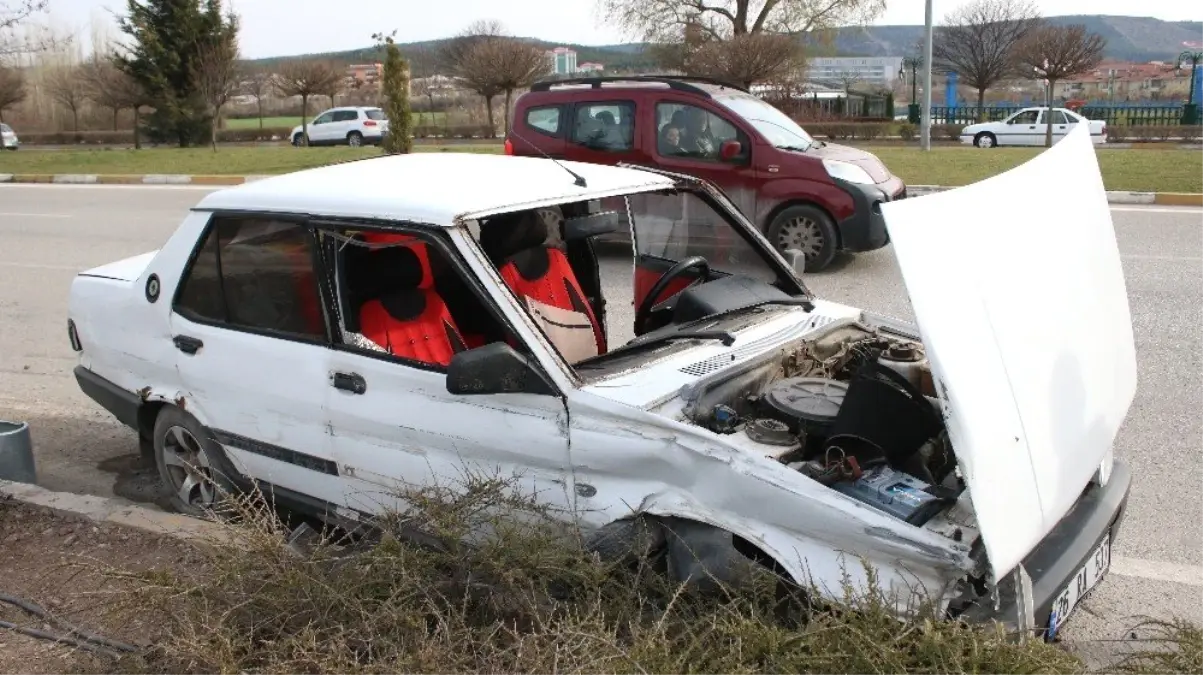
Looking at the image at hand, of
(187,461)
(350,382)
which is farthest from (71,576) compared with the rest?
(350,382)

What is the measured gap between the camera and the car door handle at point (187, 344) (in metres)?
3.94

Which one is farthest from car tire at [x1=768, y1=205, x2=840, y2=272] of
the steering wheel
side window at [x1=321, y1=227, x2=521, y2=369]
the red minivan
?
side window at [x1=321, y1=227, x2=521, y2=369]

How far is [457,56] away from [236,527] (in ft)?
126

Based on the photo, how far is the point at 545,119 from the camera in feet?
34.0

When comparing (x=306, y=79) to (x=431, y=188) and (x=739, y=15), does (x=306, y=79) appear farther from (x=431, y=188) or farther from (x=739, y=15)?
(x=431, y=188)

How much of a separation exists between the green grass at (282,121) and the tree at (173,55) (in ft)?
31.1

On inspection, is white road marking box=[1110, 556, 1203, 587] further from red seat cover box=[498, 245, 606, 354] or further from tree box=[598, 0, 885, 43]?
tree box=[598, 0, 885, 43]

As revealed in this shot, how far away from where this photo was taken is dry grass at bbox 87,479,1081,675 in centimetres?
240

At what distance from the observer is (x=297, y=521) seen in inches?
161

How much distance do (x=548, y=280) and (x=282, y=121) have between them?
2167 inches

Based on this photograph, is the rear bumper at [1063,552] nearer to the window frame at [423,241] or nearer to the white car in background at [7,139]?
the window frame at [423,241]

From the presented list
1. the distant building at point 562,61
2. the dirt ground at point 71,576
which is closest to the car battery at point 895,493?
the dirt ground at point 71,576

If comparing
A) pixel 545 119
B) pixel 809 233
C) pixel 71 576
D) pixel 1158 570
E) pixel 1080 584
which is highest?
pixel 545 119

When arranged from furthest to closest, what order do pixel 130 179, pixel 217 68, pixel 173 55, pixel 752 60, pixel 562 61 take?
pixel 562 61 < pixel 173 55 < pixel 752 60 < pixel 217 68 < pixel 130 179
